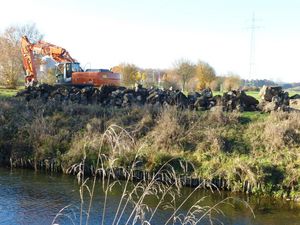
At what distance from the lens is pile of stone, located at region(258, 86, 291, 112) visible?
21469 millimetres

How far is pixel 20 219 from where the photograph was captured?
11.9 m

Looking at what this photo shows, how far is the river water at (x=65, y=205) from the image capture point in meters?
12.2

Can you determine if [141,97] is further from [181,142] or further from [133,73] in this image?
[133,73]

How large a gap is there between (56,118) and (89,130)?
2790 mm

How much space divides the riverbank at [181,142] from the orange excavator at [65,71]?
8401mm

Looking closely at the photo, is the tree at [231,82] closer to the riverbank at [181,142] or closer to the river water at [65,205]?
the riverbank at [181,142]

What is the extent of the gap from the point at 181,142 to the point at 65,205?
22.9 ft

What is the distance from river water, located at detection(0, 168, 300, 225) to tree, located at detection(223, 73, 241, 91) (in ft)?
143

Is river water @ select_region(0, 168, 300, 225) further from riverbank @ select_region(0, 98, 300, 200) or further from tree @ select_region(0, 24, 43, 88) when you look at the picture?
tree @ select_region(0, 24, 43, 88)

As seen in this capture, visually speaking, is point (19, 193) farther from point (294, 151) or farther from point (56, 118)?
point (294, 151)

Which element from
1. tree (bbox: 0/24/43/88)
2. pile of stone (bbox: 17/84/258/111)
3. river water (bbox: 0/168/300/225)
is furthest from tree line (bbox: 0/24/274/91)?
river water (bbox: 0/168/300/225)

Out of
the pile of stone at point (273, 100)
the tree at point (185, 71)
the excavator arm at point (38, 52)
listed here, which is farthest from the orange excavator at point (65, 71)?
the tree at point (185, 71)

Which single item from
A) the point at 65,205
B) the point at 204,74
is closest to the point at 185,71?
the point at 204,74

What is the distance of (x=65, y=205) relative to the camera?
13.7 metres
